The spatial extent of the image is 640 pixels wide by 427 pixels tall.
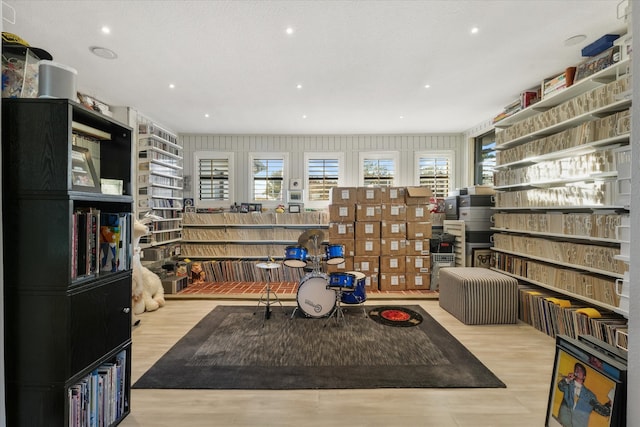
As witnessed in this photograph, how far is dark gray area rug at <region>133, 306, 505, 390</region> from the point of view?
2.40 m

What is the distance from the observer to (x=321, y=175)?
20.0ft

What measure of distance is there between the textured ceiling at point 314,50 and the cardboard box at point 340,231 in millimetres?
1810

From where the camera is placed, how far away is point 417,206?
5254 millimetres

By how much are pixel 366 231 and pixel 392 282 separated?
3.07 feet

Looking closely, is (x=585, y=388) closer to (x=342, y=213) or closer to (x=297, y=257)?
(x=297, y=257)

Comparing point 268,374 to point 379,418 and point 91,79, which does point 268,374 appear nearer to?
point 379,418

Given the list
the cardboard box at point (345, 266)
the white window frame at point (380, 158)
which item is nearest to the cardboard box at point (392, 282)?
the cardboard box at point (345, 266)

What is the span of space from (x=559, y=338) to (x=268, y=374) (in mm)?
2017

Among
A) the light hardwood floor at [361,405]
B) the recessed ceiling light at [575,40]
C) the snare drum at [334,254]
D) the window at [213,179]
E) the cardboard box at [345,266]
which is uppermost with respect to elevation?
the recessed ceiling light at [575,40]

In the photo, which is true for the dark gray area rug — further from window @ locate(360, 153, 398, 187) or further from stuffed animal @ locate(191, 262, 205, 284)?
window @ locate(360, 153, 398, 187)

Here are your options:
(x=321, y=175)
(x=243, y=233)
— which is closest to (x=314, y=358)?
(x=243, y=233)

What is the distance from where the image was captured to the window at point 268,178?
241 inches

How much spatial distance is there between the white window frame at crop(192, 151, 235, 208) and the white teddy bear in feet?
6.41

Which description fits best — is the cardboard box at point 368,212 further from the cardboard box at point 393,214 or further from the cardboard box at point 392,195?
the cardboard box at point 392,195
